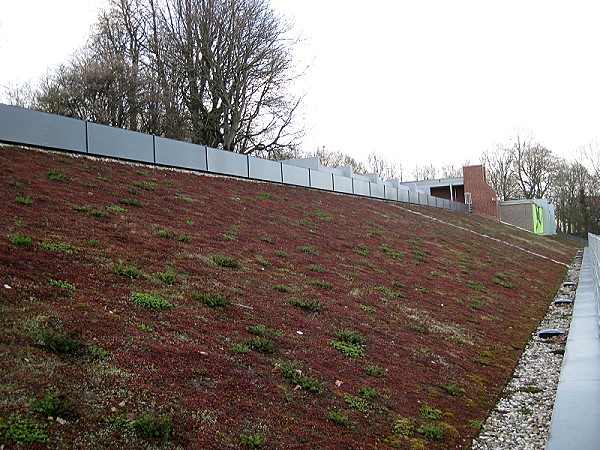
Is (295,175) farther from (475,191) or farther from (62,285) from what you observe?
(475,191)

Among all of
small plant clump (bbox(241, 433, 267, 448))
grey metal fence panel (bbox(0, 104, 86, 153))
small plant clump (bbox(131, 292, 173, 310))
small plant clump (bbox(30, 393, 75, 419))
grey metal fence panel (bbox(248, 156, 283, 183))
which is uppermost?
grey metal fence panel (bbox(0, 104, 86, 153))

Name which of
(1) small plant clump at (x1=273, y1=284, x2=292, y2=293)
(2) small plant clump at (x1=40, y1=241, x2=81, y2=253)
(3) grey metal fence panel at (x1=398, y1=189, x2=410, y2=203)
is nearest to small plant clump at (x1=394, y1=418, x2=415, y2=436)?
(1) small plant clump at (x1=273, y1=284, x2=292, y2=293)

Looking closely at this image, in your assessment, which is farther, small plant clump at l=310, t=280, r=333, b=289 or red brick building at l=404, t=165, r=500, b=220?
red brick building at l=404, t=165, r=500, b=220

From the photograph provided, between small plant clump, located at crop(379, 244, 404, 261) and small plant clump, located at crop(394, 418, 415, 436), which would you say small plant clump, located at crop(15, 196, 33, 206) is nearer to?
small plant clump, located at crop(394, 418, 415, 436)

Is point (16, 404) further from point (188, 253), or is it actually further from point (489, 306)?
point (489, 306)

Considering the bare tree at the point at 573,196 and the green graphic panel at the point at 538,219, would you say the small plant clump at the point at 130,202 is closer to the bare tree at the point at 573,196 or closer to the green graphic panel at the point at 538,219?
the green graphic panel at the point at 538,219

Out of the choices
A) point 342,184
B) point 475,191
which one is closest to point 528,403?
point 342,184

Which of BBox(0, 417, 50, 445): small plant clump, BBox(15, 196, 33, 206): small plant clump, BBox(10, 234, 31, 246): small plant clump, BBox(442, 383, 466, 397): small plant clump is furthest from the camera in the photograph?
BBox(15, 196, 33, 206): small plant clump

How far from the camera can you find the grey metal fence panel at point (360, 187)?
35.5 m

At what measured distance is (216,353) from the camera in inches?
302

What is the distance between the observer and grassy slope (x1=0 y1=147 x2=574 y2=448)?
5.86m

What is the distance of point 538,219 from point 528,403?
59.8 meters

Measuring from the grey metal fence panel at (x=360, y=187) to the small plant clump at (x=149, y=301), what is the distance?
90.2 ft

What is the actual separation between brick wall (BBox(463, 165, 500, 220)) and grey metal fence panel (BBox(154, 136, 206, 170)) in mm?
43615
